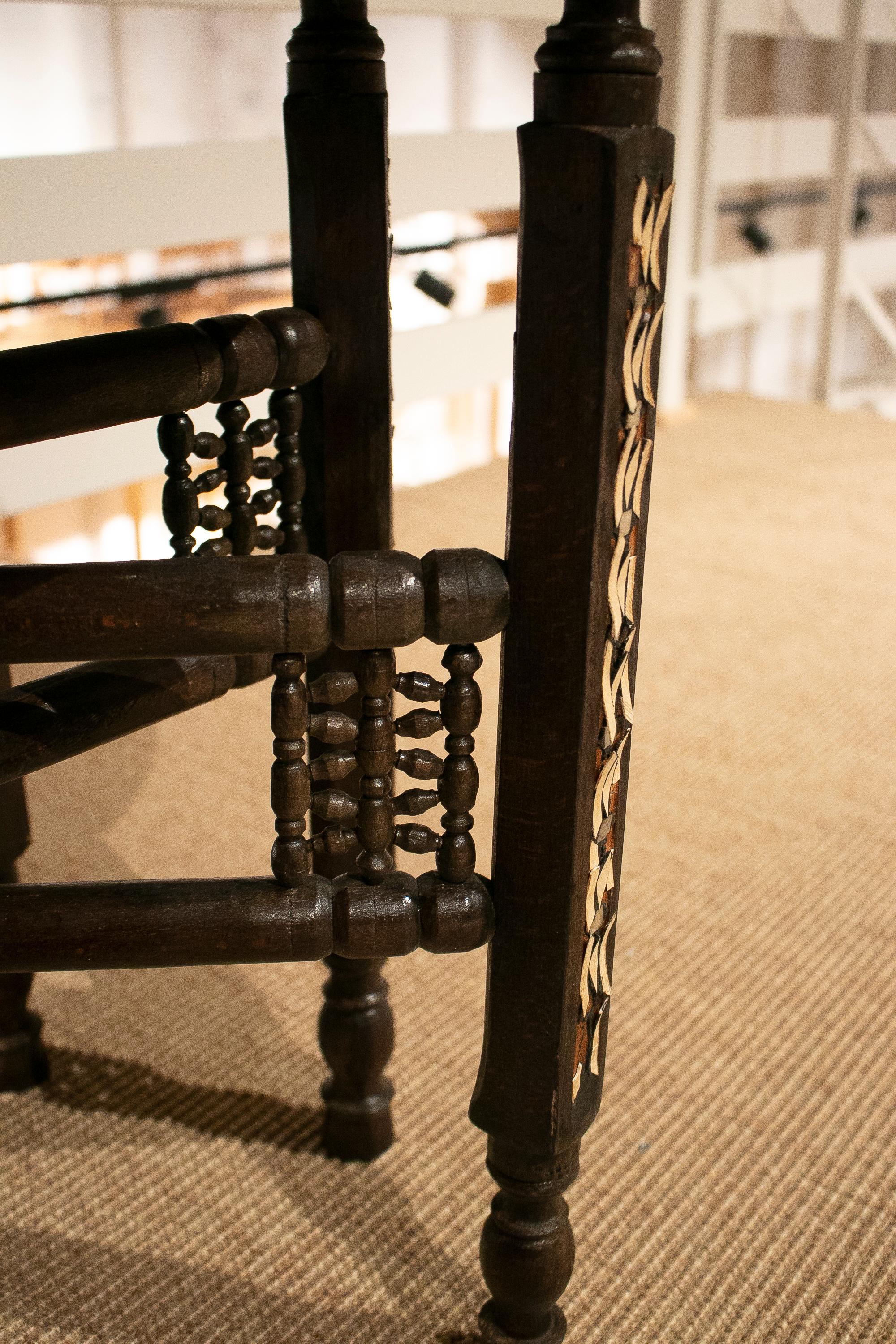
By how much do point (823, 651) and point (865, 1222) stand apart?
3.17 ft

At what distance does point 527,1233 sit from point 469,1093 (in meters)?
0.29

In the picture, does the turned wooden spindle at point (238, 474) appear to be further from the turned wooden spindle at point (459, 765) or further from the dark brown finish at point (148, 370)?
the turned wooden spindle at point (459, 765)

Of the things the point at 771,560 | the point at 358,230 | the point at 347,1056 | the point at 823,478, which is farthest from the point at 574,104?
the point at 823,478

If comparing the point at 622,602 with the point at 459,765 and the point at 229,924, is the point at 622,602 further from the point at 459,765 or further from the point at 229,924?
the point at 229,924

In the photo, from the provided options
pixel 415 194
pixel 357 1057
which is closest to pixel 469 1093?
pixel 357 1057

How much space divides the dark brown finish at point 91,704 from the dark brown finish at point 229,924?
73 mm

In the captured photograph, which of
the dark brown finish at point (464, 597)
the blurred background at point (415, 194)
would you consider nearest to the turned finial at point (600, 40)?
the dark brown finish at point (464, 597)

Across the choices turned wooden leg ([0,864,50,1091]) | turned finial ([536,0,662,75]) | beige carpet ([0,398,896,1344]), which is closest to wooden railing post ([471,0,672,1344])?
turned finial ([536,0,662,75])

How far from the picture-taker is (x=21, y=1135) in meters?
0.86

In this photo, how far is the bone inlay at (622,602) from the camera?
1.67 ft

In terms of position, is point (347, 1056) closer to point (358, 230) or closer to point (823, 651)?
point (358, 230)

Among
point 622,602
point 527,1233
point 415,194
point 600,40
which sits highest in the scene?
point 600,40

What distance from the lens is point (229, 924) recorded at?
0.57 meters

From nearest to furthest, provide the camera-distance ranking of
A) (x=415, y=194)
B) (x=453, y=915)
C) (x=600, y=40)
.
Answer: (x=600, y=40) < (x=453, y=915) < (x=415, y=194)
